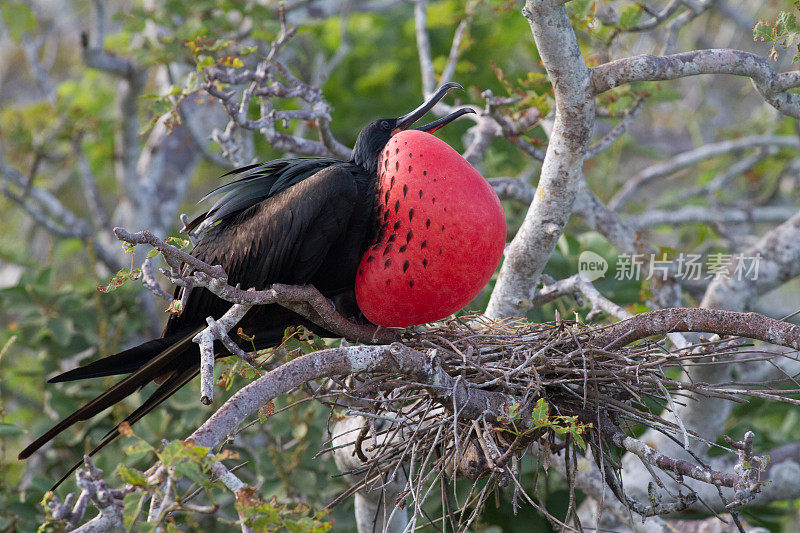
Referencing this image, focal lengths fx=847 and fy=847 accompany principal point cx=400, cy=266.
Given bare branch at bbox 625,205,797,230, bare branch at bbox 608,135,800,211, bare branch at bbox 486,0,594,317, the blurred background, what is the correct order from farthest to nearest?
bare branch at bbox 608,135,800,211 → bare branch at bbox 625,205,797,230 → the blurred background → bare branch at bbox 486,0,594,317

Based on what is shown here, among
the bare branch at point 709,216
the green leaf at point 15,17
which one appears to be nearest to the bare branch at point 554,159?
the bare branch at point 709,216

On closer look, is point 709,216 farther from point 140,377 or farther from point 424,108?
point 140,377

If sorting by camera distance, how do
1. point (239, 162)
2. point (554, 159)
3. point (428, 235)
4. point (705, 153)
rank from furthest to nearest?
point (705, 153) → point (239, 162) → point (554, 159) → point (428, 235)

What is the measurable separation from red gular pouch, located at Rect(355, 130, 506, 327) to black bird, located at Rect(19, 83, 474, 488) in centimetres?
10

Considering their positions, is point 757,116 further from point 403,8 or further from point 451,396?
point 451,396

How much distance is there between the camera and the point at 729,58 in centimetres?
245

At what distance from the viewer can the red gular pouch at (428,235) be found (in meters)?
2.42

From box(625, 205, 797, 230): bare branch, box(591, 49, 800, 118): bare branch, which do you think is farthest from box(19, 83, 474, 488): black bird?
box(625, 205, 797, 230): bare branch

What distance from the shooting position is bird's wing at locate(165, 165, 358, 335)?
252 centimetres

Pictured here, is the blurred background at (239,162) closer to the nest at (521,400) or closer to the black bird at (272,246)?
the black bird at (272,246)

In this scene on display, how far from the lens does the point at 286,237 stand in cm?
253

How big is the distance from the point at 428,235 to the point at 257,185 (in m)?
0.66

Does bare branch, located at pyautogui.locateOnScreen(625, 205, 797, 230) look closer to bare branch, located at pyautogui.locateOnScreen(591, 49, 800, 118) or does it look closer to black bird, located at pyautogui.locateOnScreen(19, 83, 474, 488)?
bare branch, located at pyautogui.locateOnScreen(591, 49, 800, 118)

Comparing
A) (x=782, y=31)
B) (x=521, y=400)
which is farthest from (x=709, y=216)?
(x=521, y=400)
